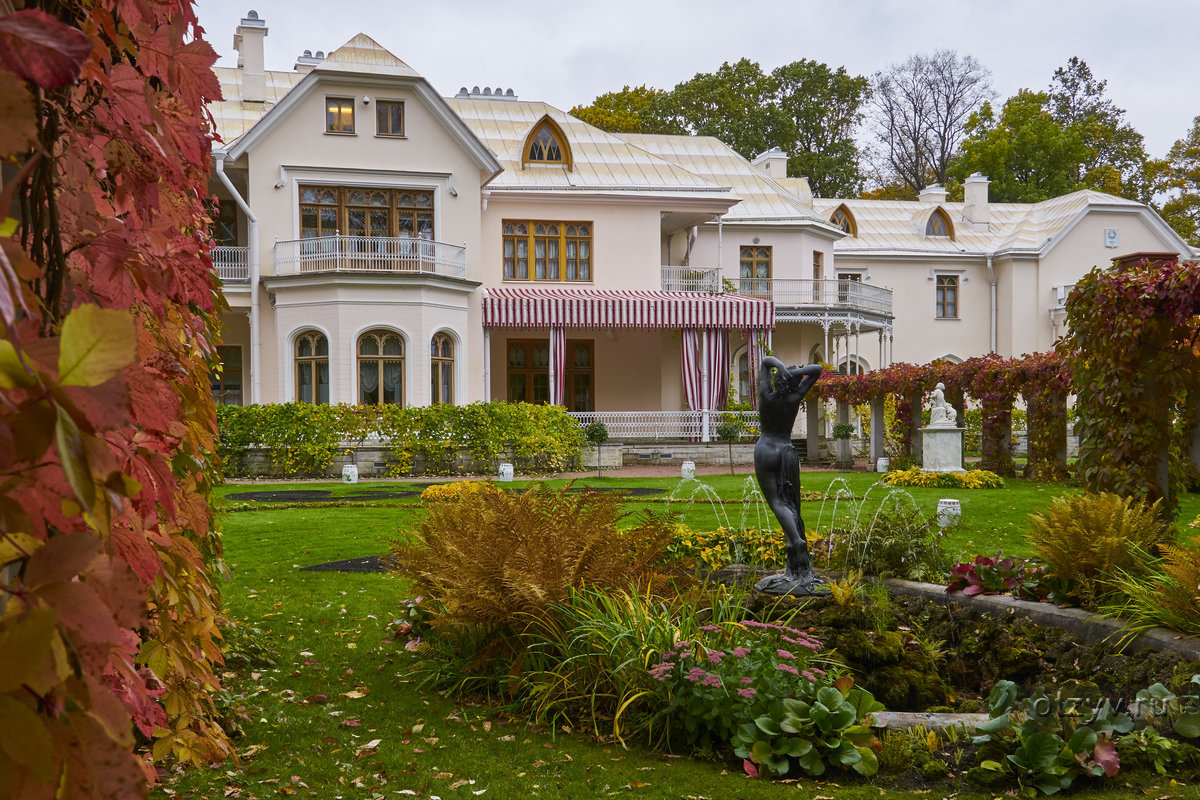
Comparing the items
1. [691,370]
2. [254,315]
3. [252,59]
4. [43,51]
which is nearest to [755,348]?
[691,370]

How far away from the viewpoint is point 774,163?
34188 mm

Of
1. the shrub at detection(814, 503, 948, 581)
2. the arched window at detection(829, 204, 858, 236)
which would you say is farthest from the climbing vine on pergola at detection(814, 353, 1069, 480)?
the arched window at detection(829, 204, 858, 236)

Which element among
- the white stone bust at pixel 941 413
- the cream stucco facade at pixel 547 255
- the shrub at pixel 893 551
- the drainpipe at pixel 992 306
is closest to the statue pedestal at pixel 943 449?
the white stone bust at pixel 941 413

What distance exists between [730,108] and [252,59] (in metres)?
23.4

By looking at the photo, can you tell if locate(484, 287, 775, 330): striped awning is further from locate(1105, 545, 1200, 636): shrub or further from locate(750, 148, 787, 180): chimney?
locate(1105, 545, 1200, 636): shrub

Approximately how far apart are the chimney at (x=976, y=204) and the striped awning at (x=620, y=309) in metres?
13.2

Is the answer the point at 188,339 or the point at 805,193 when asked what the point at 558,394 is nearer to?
the point at 805,193

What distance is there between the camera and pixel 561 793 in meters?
3.94

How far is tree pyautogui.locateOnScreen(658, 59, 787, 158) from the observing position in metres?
44.4

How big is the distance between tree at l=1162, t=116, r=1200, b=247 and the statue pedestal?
28.5m

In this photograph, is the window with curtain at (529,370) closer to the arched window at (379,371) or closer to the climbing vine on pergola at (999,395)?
the arched window at (379,371)

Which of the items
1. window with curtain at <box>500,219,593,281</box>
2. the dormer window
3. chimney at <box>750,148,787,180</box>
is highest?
chimney at <box>750,148,787,180</box>

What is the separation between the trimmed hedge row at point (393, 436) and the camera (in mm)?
19812

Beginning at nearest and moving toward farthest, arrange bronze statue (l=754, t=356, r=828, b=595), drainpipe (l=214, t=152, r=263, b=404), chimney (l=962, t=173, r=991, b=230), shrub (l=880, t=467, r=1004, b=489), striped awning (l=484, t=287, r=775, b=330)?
bronze statue (l=754, t=356, r=828, b=595)
shrub (l=880, t=467, r=1004, b=489)
drainpipe (l=214, t=152, r=263, b=404)
striped awning (l=484, t=287, r=775, b=330)
chimney (l=962, t=173, r=991, b=230)
